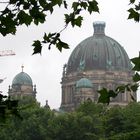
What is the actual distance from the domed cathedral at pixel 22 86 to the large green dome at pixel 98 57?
8.53m

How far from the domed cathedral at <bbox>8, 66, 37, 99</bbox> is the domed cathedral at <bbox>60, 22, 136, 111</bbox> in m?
7.37

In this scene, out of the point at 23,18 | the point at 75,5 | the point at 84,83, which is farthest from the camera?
the point at 84,83

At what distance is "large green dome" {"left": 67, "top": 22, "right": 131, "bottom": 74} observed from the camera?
5551 inches

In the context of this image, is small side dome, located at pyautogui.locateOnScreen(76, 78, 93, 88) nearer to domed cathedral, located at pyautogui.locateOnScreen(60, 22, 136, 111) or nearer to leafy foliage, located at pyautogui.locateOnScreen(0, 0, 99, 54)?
domed cathedral, located at pyautogui.locateOnScreen(60, 22, 136, 111)

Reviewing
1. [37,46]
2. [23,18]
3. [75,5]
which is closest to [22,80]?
[75,5]

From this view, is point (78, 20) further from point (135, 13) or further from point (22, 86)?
point (22, 86)

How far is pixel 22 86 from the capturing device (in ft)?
458

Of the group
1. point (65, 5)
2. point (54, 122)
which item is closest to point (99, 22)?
point (54, 122)

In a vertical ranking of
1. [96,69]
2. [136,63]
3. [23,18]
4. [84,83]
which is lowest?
[136,63]

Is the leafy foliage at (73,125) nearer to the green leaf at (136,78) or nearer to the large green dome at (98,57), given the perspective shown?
the large green dome at (98,57)

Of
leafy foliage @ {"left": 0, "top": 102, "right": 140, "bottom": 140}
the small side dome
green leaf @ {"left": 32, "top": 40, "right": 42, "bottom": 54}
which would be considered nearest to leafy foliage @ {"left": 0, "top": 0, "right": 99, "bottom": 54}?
green leaf @ {"left": 32, "top": 40, "right": 42, "bottom": 54}

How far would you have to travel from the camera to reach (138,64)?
876 centimetres

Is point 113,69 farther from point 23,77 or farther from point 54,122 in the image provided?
point 54,122

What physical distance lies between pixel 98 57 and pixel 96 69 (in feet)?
11.5
